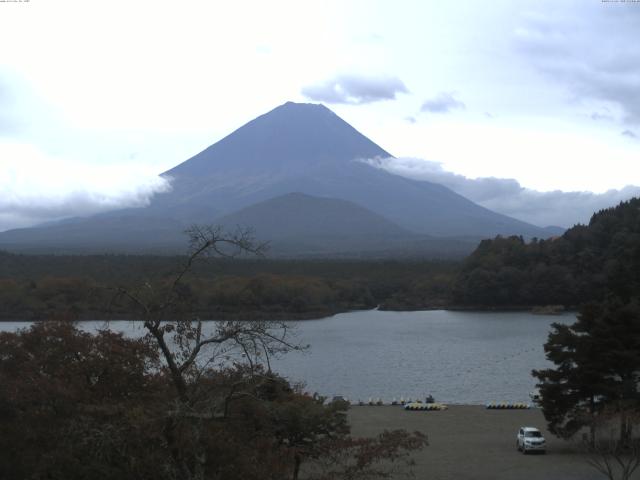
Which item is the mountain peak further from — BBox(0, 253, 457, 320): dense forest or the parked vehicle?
the parked vehicle

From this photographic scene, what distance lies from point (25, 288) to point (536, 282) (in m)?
31.5

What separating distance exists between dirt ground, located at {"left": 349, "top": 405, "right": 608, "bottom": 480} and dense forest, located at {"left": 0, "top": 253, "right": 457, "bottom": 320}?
20.7 m

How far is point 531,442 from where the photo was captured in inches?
482

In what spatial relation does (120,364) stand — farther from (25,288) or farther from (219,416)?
(25,288)

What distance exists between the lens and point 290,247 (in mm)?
100125

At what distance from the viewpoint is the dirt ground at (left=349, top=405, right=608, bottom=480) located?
36.0 feet

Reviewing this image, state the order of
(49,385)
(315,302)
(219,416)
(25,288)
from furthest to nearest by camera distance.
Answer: (315,302), (25,288), (49,385), (219,416)

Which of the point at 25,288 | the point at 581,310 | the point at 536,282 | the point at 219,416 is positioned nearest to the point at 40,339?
the point at 219,416

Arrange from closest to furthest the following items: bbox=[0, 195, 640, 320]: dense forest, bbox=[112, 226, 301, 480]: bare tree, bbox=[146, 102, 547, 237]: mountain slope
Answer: bbox=[112, 226, 301, 480]: bare tree
bbox=[0, 195, 640, 320]: dense forest
bbox=[146, 102, 547, 237]: mountain slope

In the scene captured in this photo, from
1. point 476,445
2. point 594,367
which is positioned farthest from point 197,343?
point 476,445

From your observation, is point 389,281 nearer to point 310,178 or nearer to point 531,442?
point 531,442

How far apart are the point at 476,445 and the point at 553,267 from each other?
123ft

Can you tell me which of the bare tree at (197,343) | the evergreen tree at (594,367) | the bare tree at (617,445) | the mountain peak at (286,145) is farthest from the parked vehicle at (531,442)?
the mountain peak at (286,145)

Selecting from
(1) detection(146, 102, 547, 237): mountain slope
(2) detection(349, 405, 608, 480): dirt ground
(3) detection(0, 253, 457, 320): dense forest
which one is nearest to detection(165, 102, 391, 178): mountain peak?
(1) detection(146, 102, 547, 237): mountain slope
